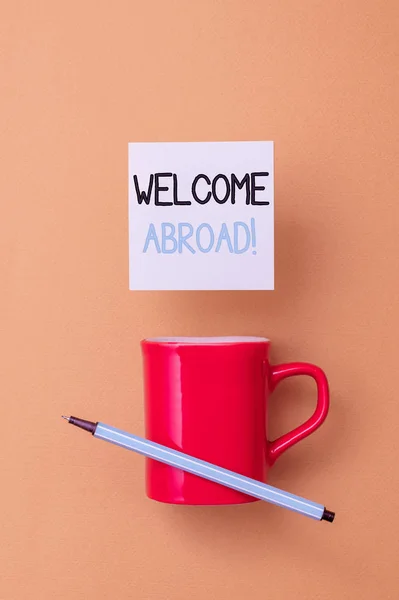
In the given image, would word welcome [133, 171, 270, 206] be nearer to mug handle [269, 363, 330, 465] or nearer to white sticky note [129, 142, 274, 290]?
white sticky note [129, 142, 274, 290]

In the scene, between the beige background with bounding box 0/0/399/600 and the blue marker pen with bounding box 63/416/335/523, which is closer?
the blue marker pen with bounding box 63/416/335/523

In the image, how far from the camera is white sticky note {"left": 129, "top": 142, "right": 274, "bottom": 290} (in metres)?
0.72

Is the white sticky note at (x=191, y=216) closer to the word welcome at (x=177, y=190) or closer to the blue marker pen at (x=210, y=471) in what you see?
the word welcome at (x=177, y=190)

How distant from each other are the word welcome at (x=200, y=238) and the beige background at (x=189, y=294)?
9 cm

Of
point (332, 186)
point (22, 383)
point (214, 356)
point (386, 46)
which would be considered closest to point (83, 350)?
point (22, 383)

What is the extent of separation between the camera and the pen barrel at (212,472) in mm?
682

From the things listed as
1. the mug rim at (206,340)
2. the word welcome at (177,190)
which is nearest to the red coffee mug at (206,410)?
the mug rim at (206,340)

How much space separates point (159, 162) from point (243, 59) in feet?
0.52

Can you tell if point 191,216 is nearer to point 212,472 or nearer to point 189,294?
point 189,294

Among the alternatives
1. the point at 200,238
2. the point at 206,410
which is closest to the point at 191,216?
the point at 200,238

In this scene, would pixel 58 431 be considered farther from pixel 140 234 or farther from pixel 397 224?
pixel 397 224

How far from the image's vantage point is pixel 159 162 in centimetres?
72

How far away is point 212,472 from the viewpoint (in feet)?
2.23

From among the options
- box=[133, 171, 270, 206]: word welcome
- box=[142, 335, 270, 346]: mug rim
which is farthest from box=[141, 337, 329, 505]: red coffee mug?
box=[133, 171, 270, 206]: word welcome
